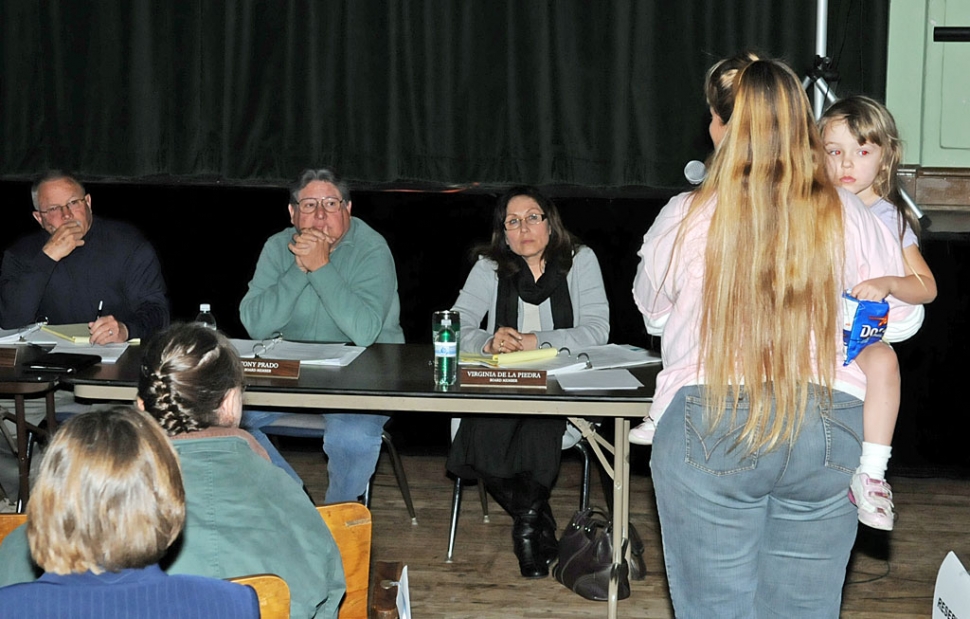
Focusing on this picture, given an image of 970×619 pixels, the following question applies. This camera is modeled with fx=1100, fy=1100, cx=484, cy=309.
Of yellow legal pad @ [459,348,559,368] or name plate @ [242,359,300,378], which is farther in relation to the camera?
yellow legal pad @ [459,348,559,368]

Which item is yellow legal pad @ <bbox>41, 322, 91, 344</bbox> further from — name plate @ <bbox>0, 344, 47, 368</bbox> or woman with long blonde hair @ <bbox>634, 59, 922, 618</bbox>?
woman with long blonde hair @ <bbox>634, 59, 922, 618</bbox>

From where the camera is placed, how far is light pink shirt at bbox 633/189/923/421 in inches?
73.7

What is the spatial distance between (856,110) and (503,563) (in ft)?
6.30

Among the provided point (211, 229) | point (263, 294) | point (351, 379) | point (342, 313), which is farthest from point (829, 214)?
point (211, 229)

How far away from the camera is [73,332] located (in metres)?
3.53

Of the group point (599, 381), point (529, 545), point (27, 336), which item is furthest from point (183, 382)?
point (529, 545)

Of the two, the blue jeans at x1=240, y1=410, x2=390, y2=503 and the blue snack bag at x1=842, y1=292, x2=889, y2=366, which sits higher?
the blue snack bag at x1=842, y1=292, x2=889, y2=366

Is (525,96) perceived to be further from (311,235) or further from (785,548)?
(785,548)

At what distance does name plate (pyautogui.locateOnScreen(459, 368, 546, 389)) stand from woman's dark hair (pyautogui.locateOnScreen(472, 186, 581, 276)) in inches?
36.0

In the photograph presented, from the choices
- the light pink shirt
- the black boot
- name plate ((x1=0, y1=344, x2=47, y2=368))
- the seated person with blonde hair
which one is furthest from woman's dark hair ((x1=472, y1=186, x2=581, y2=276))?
the seated person with blonde hair

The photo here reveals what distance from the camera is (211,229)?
4863mm

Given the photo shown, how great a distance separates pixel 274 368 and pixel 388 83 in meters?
3.01

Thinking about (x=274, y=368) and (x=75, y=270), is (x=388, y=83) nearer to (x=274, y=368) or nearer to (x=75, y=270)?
(x=75, y=270)

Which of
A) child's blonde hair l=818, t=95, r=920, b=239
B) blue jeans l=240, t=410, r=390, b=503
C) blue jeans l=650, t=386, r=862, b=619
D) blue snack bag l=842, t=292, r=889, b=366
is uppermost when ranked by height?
child's blonde hair l=818, t=95, r=920, b=239
